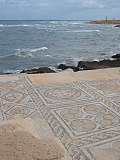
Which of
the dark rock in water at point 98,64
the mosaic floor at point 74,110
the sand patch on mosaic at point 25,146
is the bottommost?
the dark rock in water at point 98,64

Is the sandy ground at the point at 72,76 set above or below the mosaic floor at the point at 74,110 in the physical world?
above

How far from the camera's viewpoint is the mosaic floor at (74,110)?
2.82 meters

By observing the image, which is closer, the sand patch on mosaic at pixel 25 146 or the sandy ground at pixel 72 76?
the sand patch on mosaic at pixel 25 146


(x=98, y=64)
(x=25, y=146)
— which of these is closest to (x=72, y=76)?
(x=25, y=146)

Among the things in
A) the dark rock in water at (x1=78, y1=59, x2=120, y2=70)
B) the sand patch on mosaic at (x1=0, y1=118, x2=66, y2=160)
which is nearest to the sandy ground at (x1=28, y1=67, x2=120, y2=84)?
the sand patch on mosaic at (x1=0, y1=118, x2=66, y2=160)

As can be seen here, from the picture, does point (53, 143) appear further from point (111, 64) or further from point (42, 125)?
point (111, 64)

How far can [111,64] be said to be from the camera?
11.8m

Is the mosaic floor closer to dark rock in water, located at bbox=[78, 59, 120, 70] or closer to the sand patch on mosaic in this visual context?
the sand patch on mosaic

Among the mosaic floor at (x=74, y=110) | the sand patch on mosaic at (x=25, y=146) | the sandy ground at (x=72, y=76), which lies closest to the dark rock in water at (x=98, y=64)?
the sandy ground at (x=72, y=76)

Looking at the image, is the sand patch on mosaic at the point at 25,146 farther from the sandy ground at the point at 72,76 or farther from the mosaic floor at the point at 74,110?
the sandy ground at the point at 72,76

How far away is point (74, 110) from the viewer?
12.3 ft

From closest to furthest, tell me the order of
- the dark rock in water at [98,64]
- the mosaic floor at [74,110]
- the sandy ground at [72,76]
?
the mosaic floor at [74,110], the sandy ground at [72,76], the dark rock in water at [98,64]

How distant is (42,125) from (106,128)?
0.77 meters

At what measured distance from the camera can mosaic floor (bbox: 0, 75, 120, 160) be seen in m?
2.82
